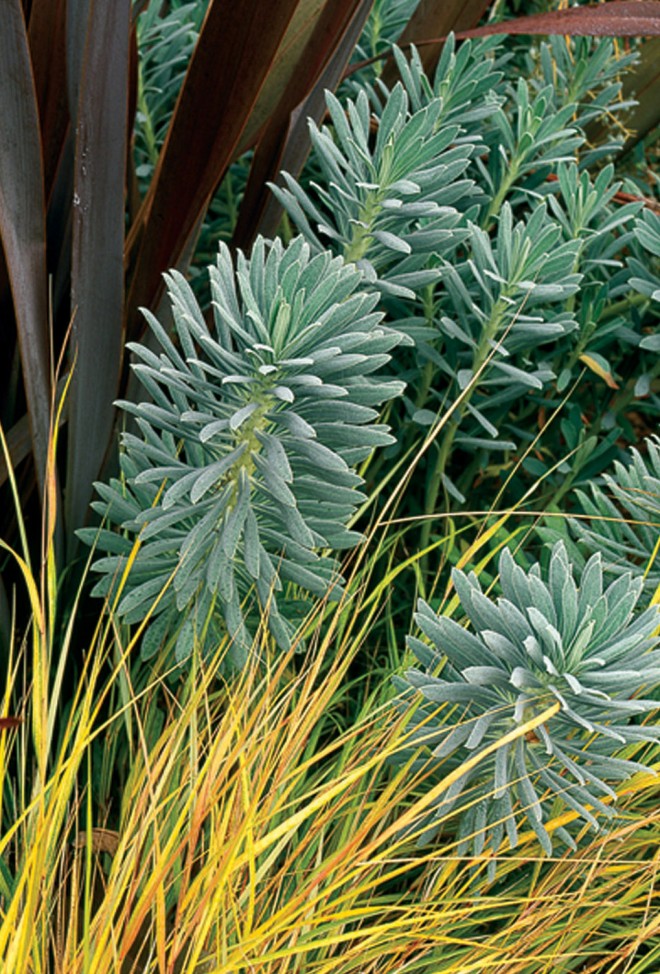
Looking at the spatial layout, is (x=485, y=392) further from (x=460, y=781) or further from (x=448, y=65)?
(x=460, y=781)

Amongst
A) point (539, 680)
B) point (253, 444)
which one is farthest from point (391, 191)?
point (539, 680)

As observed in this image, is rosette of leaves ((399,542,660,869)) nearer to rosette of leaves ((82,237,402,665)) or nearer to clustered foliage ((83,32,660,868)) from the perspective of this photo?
clustered foliage ((83,32,660,868))

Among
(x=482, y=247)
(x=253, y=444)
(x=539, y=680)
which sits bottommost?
(x=539, y=680)

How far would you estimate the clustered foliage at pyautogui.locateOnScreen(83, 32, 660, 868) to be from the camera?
0.75 meters

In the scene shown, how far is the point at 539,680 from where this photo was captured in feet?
2.40

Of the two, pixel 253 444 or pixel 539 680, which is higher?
pixel 253 444

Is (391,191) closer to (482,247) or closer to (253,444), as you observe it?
(482,247)

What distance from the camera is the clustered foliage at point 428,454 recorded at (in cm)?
75

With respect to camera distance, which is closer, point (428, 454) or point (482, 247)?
point (482, 247)

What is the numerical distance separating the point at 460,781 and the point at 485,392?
591 millimetres

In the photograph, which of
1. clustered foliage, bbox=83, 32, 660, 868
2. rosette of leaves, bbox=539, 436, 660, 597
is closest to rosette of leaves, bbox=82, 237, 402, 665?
clustered foliage, bbox=83, 32, 660, 868

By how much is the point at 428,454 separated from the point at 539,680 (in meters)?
0.49

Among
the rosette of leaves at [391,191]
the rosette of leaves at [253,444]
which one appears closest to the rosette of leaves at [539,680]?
the rosette of leaves at [253,444]

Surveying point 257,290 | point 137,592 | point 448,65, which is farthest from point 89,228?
point 448,65
